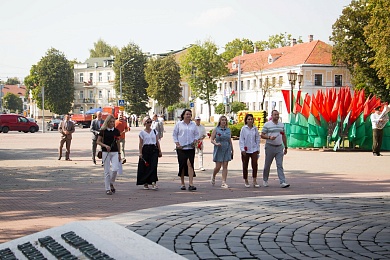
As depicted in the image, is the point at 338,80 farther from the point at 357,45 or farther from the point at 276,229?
the point at 276,229

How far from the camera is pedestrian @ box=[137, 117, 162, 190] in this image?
13789 mm

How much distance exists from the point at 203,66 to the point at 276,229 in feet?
244

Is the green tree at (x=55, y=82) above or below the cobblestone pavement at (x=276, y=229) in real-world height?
above

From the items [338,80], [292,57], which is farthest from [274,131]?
[292,57]

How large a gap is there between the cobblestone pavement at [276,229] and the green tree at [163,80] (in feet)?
244

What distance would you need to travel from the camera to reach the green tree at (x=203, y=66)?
8181 cm

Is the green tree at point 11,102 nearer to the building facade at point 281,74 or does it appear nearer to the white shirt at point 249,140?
the building facade at point 281,74

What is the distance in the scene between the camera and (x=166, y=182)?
15367 millimetres

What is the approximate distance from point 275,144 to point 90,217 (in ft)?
20.2

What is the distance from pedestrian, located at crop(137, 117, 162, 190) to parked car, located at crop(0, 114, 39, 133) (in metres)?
47.7

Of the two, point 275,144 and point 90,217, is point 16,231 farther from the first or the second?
point 275,144

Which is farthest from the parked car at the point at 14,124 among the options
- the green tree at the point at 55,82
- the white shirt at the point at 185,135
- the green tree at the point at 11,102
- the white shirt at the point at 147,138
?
the green tree at the point at 11,102

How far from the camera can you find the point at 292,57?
77500mm

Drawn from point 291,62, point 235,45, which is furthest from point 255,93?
point 235,45
